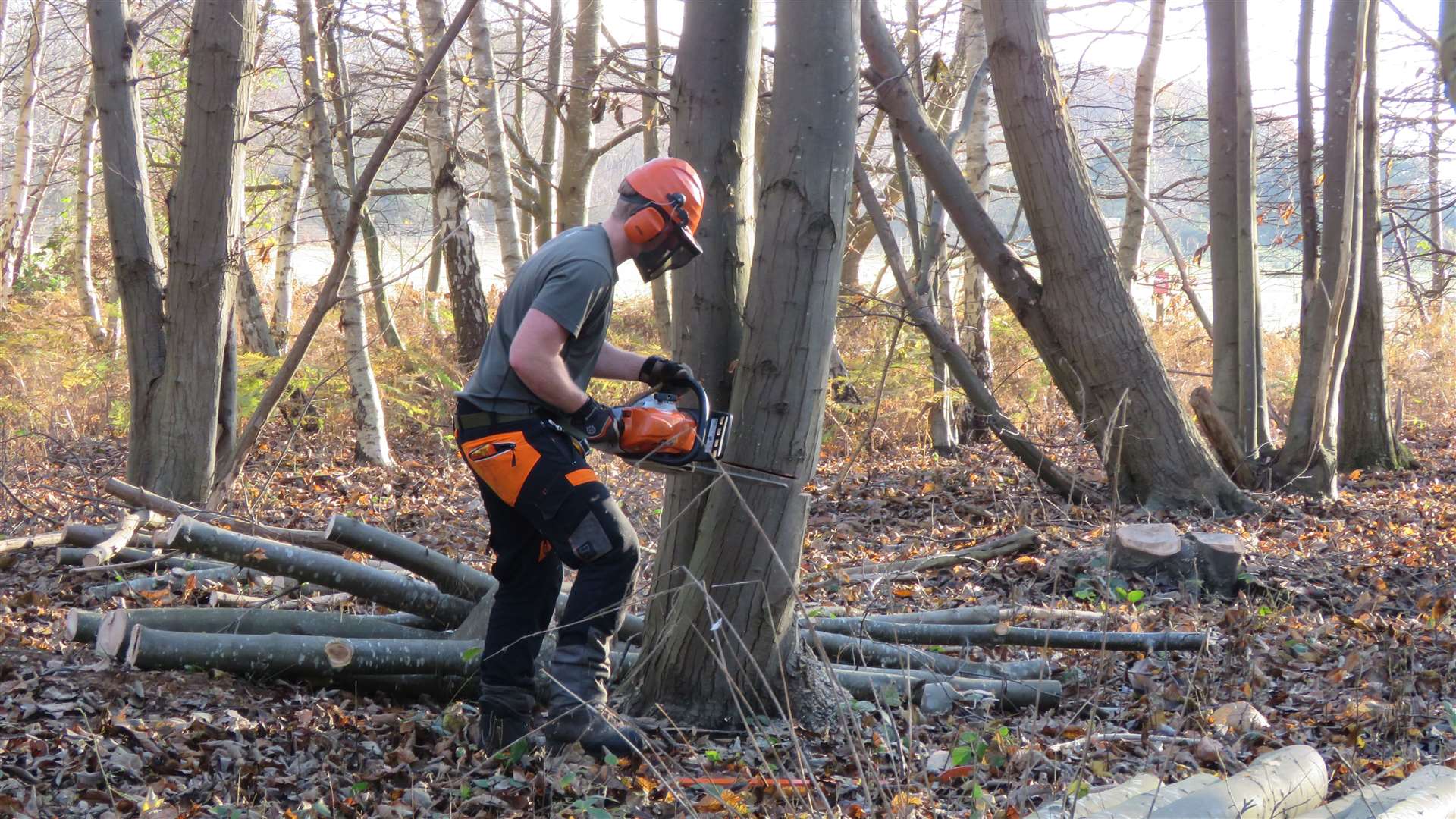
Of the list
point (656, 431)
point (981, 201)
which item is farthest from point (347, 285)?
point (656, 431)

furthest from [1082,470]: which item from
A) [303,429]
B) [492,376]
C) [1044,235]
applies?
[303,429]

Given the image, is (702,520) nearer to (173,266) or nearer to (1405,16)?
(173,266)

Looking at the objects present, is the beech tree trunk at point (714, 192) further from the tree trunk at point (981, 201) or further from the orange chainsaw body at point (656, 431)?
the tree trunk at point (981, 201)

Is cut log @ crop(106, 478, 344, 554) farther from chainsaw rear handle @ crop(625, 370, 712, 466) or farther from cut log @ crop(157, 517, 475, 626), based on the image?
chainsaw rear handle @ crop(625, 370, 712, 466)

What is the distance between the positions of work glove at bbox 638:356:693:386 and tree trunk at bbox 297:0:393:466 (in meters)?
6.52

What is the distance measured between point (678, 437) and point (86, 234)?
46.1 ft

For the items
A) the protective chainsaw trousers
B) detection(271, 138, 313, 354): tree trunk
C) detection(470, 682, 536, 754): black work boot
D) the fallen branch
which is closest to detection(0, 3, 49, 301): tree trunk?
detection(271, 138, 313, 354): tree trunk

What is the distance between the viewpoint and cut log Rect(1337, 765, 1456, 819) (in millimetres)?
2828

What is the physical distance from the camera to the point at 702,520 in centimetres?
391

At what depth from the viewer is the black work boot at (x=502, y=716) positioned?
375 centimetres

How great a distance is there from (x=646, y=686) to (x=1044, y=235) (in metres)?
5.15

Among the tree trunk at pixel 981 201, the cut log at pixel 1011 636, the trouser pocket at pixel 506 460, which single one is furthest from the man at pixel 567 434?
the tree trunk at pixel 981 201

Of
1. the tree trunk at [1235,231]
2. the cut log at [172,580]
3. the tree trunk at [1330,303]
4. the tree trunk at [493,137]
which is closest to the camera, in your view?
the cut log at [172,580]

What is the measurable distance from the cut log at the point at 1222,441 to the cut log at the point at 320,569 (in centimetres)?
643
